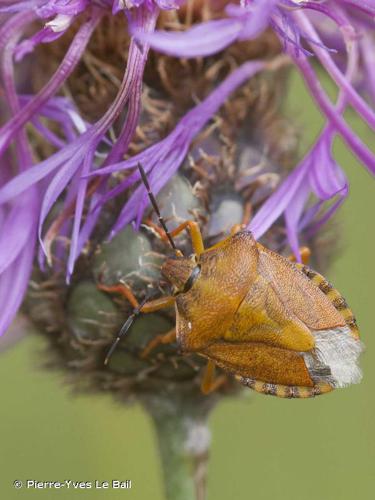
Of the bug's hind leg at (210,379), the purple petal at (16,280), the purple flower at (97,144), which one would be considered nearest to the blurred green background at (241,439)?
the bug's hind leg at (210,379)

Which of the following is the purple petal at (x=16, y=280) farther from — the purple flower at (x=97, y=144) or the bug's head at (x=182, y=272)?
the bug's head at (x=182, y=272)

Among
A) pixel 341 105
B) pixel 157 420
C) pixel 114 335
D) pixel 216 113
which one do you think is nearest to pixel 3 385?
pixel 157 420

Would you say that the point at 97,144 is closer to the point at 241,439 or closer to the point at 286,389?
the point at 286,389

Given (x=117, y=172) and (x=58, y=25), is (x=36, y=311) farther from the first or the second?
(x=58, y=25)

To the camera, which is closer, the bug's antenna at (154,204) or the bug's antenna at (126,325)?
the bug's antenna at (154,204)

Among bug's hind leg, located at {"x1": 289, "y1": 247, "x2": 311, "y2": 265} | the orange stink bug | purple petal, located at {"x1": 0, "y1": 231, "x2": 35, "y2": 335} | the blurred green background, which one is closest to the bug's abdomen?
the orange stink bug

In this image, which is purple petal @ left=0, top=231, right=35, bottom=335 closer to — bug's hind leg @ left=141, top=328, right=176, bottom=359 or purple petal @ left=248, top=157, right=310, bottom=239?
bug's hind leg @ left=141, top=328, right=176, bottom=359

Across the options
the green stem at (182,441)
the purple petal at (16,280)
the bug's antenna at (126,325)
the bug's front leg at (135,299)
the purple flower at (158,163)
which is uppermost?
the purple flower at (158,163)
